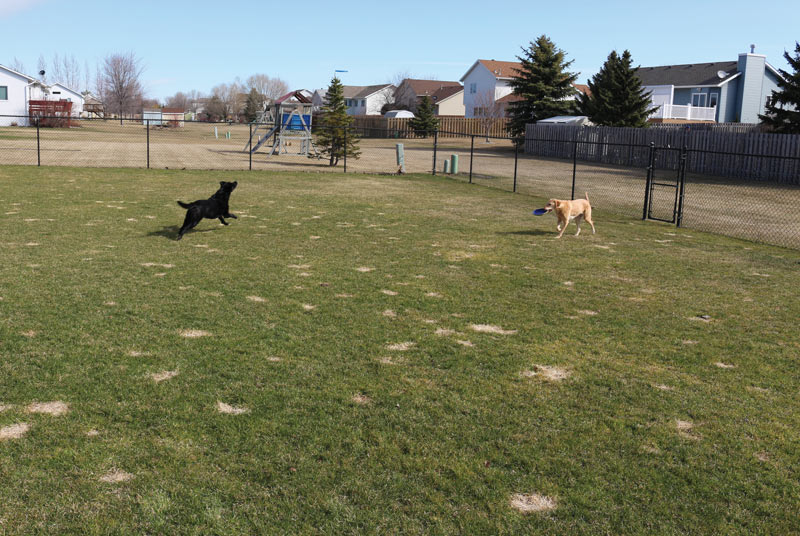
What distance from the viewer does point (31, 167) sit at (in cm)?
2127

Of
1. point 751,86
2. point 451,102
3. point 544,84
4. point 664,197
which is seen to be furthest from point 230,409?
point 451,102

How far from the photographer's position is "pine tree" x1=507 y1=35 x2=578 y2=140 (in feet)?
163

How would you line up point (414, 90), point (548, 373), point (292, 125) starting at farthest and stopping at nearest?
point (414, 90) < point (292, 125) < point (548, 373)

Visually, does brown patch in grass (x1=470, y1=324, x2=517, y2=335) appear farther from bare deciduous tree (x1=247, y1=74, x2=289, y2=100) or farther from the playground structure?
bare deciduous tree (x1=247, y1=74, x2=289, y2=100)

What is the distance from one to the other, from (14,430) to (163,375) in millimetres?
1090

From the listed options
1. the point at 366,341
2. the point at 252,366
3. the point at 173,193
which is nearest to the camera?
the point at 252,366

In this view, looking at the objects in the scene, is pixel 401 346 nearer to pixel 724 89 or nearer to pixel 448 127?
pixel 724 89

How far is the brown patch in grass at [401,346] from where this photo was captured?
18.6 ft

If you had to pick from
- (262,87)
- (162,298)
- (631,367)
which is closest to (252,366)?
(162,298)

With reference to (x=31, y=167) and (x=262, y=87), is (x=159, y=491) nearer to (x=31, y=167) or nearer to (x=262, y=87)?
(x=31, y=167)

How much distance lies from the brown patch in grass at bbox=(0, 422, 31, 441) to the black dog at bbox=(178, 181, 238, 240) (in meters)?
6.67

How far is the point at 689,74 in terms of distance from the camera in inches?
2318

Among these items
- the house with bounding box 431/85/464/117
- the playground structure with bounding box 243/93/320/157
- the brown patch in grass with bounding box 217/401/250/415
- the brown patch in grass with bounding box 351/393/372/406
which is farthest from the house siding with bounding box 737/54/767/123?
the brown patch in grass with bounding box 217/401/250/415

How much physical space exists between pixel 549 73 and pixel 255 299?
1845 inches
